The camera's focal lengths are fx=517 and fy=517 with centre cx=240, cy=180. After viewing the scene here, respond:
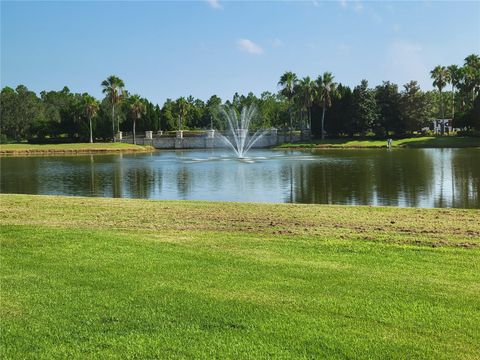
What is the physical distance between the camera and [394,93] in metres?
86.4

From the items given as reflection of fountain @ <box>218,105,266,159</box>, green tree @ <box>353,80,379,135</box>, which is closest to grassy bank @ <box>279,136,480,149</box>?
green tree @ <box>353,80,379,135</box>

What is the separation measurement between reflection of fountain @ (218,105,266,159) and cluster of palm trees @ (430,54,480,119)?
31815mm

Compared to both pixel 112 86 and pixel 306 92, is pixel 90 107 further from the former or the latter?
pixel 306 92

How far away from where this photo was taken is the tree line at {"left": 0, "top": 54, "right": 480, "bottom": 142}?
84562 millimetres

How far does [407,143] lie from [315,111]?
22271 millimetres

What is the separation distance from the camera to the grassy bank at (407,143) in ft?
234

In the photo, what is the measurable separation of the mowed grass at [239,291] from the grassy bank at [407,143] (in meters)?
64.9

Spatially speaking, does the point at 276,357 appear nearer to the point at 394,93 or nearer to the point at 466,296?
the point at 466,296

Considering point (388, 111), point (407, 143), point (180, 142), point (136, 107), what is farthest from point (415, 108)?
point (136, 107)

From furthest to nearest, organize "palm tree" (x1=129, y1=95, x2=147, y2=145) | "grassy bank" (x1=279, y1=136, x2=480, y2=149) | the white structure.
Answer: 1. the white structure
2. "palm tree" (x1=129, y1=95, x2=147, y2=145)
3. "grassy bank" (x1=279, y1=136, x2=480, y2=149)

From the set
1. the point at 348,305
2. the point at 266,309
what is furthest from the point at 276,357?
the point at 348,305


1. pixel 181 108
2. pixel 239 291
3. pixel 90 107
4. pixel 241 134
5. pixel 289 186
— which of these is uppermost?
pixel 181 108

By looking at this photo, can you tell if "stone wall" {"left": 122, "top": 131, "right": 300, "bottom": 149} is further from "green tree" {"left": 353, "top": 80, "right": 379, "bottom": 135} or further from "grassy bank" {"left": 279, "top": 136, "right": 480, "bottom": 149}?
"green tree" {"left": 353, "top": 80, "right": 379, "bottom": 135}

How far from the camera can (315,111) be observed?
93812mm
